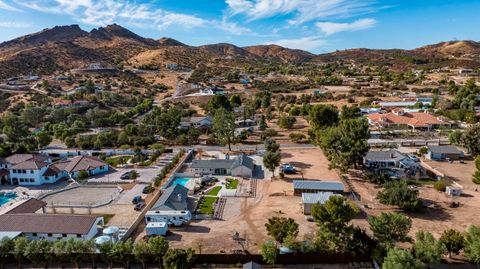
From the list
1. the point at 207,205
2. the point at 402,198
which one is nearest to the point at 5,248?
the point at 207,205

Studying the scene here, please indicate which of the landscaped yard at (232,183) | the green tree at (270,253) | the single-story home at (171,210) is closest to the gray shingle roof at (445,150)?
the landscaped yard at (232,183)

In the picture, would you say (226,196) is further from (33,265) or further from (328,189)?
(33,265)

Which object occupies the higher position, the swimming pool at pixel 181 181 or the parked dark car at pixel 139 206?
the swimming pool at pixel 181 181

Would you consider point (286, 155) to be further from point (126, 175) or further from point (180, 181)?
point (126, 175)

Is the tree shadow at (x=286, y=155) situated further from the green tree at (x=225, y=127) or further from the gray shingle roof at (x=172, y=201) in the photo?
the gray shingle roof at (x=172, y=201)

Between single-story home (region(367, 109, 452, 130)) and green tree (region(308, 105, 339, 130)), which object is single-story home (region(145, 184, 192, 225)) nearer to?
green tree (region(308, 105, 339, 130))
